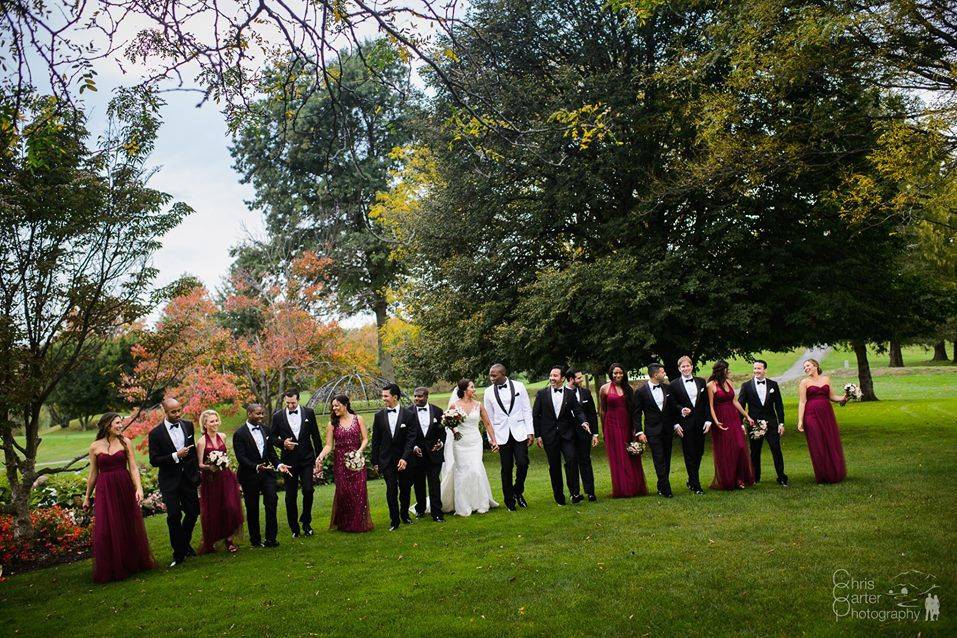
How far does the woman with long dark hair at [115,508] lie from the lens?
30.0 ft

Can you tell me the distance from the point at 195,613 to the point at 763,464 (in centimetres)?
1323

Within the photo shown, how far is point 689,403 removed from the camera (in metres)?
11.8

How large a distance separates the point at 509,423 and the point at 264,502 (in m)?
4.09

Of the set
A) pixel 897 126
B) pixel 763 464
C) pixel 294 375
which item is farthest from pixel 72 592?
pixel 294 375

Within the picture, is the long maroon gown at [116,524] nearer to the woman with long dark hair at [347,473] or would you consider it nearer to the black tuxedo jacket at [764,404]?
the woman with long dark hair at [347,473]

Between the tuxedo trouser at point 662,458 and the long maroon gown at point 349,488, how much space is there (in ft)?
15.7

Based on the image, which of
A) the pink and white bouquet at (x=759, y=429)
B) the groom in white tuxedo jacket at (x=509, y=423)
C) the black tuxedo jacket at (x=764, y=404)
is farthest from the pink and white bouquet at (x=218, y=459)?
the pink and white bouquet at (x=759, y=429)

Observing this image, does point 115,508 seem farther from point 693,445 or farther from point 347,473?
point 693,445

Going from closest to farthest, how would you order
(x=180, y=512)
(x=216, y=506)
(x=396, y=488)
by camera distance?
(x=180, y=512) < (x=216, y=506) < (x=396, y=488)

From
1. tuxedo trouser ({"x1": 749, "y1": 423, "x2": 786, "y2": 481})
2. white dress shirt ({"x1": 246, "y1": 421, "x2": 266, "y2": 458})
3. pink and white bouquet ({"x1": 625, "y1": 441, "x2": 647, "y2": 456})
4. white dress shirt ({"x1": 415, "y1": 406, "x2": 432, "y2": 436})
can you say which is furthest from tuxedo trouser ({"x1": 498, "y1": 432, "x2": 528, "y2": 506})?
tuxedo trouser ({"x1": 749, "y1": 423, "x2": 786, "y2": 481})

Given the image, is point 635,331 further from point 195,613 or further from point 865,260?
point 195,613

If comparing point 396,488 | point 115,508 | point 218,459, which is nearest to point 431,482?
point 396,488

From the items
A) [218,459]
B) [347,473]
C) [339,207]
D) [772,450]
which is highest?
[339,207]

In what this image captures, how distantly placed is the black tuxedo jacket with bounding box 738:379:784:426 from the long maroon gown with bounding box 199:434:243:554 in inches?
338
